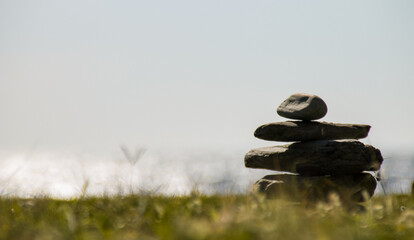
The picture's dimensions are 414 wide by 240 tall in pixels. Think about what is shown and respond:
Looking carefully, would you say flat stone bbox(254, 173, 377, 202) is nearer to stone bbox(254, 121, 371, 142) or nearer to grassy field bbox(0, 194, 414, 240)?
stone bbox(254, 121, 371, 142)

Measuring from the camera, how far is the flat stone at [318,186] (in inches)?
328

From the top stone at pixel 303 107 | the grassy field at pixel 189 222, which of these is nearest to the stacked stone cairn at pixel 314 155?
the top stone at pixel 303 107

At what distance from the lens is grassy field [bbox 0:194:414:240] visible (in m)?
3.10

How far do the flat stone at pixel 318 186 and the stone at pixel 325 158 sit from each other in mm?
167

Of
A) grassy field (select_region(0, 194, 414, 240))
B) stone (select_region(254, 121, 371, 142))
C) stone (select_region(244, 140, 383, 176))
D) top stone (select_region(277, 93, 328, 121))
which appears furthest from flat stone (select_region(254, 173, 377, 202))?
grassy field (select_region(0, 194, 414, 240))

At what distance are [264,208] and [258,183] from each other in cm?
509

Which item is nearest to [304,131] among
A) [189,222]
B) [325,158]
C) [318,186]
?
[325,158]

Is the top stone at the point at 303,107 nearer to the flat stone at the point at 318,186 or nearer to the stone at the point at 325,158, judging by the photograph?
the stone at the point at 325,158

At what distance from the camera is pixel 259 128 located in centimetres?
911

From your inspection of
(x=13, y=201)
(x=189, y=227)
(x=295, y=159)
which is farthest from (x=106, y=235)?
(x=295, y=159)

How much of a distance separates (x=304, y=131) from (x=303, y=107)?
0.49 m

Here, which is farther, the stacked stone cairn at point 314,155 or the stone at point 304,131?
the stone at point 304,131

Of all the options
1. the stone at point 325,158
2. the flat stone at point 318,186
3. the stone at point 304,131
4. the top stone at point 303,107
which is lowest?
the flat stone at point 318,186

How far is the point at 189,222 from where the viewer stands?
9.87 feet
